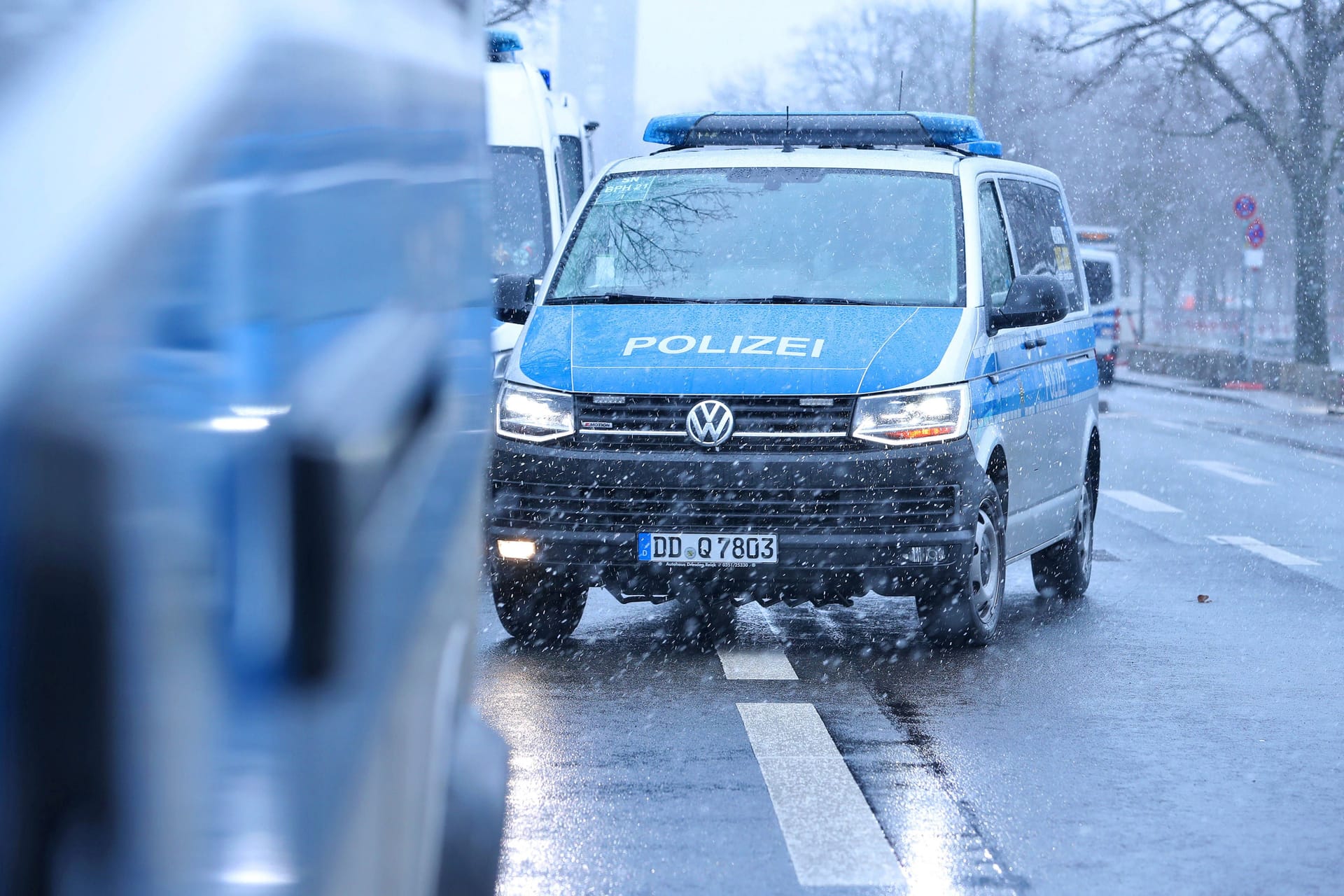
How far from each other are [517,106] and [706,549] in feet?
30.3

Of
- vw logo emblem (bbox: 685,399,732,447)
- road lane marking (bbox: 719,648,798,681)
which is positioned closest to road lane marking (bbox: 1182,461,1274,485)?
road lane marking (bbox: 719,648,798,681)

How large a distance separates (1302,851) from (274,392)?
4.27 metres

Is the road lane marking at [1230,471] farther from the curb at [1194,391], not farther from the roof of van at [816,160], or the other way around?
the curb at [1194,391]

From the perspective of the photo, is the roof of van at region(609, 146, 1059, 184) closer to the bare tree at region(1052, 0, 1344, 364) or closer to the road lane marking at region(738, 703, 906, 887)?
the road lane marking at region(738, 703, 906, 887)

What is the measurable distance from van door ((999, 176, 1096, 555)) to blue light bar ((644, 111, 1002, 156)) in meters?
0.37

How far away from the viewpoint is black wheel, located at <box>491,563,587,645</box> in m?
7.88

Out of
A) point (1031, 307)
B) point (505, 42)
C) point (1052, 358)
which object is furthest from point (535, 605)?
point (505, 42)

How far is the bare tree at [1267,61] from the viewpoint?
35406 mm

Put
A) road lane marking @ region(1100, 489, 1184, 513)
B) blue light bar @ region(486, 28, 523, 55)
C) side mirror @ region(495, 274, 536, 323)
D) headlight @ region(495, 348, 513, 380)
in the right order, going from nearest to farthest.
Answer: side mirror @ region(495, 274, 536, 323), headlight @ region(495, 348, 513, 380), road lane marking @ region(1100, 489, 1184, 513), blue light bar @ region(486, 28, 523, 55)

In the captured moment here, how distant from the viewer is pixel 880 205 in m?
8.62

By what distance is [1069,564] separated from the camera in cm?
1002

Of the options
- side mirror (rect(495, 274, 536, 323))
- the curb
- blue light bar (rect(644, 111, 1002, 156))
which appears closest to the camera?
side mirror (rect(495, 274, 536, 323))

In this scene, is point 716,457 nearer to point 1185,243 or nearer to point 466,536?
point 466,536

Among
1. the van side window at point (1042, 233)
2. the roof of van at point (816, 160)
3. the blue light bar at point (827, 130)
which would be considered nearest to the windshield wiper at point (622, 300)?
the roof of van at point (816, 160)
